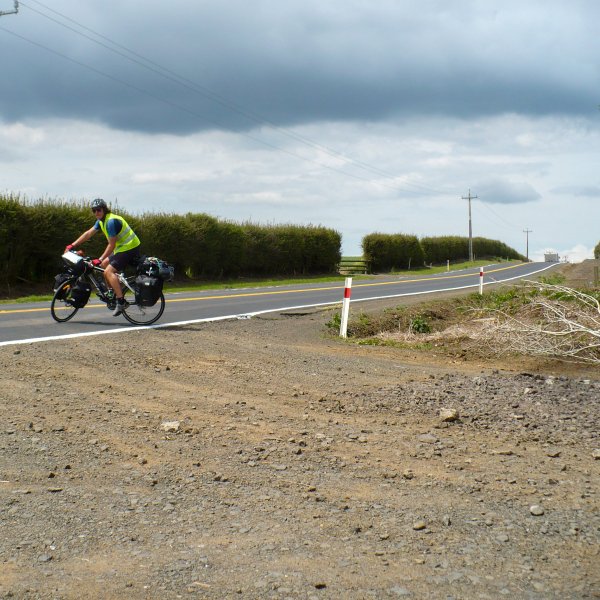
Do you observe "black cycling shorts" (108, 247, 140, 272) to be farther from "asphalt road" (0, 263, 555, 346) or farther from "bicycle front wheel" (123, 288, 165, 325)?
"asphalt road" (0, 263, 555, 346)

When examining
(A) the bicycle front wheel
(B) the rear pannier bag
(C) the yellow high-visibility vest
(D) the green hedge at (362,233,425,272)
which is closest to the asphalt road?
(A) the bicycle front wheel

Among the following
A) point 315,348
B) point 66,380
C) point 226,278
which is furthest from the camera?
point 226,278

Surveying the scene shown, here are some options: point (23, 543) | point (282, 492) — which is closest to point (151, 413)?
point (282, 492)

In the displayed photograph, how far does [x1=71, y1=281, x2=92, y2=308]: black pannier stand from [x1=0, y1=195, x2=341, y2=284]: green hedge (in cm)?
1359

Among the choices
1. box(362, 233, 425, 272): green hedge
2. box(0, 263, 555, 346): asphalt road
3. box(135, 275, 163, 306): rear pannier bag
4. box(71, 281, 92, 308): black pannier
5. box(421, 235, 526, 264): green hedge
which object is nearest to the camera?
box(0, 263, 555, 346): asphalt road

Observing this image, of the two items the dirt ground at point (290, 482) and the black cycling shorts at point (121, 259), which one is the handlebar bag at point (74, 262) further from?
the dirt ground at point (290, 482)

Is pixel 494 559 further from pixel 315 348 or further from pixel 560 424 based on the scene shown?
pixel 315 348

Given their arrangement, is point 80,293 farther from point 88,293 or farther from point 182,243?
point 182,243

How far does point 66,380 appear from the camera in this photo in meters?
8.26

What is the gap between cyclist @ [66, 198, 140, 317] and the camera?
41.2ft

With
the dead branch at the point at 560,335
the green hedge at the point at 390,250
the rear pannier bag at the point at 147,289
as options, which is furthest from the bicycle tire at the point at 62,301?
the green hedge at the point at 390,250

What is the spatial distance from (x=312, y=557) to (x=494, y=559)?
977 mm

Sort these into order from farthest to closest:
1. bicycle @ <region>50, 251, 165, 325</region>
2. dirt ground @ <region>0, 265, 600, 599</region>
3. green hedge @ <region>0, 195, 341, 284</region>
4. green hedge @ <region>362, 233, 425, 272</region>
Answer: green hedge @ <region>362, 233, 425, 272</region> < green hedge @ <region>0, 195, 341, 284</region> < bicycle @ <region>50, 251, 165, 325</region> < dirt ground @ <region>0, 265, 600, 599</region>

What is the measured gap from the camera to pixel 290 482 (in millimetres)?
5289
